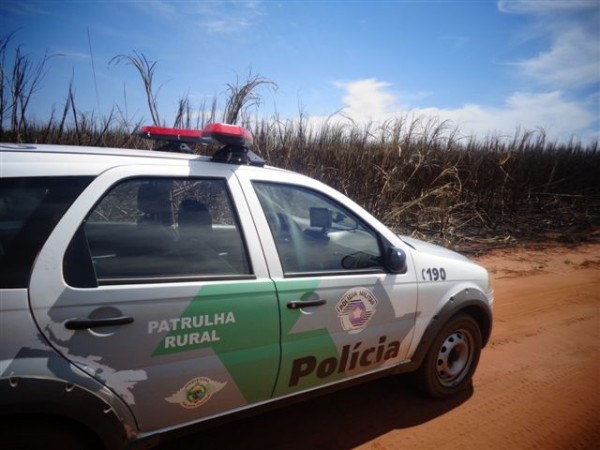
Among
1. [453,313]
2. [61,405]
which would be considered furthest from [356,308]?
[61,405]

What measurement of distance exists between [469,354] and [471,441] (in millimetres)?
766

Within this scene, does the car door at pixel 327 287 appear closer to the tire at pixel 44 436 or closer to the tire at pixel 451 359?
the tire at pixel 451 359

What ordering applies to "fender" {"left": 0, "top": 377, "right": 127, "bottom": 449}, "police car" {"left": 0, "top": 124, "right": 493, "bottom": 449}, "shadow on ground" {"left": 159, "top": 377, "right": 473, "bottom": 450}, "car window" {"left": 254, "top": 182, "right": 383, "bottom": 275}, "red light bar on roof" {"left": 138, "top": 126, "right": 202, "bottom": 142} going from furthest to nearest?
"red light bar on roof" {"left": 138, "top": 126, "right": 202, "bottom": 142}, "shadow on ground" {"left": 159, "top": 377, "right": 473, "bottom": 450}, "car window" {"left": 254, "top": 182, "right": 383, "bottom": 275}, "police car" {"left": 0, "top": 124, "right": 493, "bottom": 449}, "fender" {"left": 0, "top": 377, "right": 127, "bottom": 449}

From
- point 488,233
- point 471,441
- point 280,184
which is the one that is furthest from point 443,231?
point 280,184

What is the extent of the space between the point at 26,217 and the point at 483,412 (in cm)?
327

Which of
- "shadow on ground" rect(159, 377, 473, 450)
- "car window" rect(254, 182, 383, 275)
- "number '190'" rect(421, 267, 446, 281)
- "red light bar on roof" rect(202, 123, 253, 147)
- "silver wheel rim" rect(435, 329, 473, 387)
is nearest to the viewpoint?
"red light bar on roof" rect(202, 123, 253, 147)

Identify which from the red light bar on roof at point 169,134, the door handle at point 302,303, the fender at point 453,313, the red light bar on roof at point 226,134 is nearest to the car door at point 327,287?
the door handle at point 302,303

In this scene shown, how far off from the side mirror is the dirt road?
1.18m

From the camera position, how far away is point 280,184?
7.63 feet

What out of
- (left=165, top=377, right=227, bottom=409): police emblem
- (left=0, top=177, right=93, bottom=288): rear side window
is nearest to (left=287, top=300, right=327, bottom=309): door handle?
(left=165, top=377, right=227, bottom=409): police emblem

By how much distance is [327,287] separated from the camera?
2.22 meters

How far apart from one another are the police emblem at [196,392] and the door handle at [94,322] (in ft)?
1.52

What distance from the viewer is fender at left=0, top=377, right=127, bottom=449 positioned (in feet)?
4.50

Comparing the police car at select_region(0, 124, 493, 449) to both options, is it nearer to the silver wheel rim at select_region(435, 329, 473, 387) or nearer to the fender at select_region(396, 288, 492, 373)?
Answer: the fender at select_region(396, 288, 492, 373)
